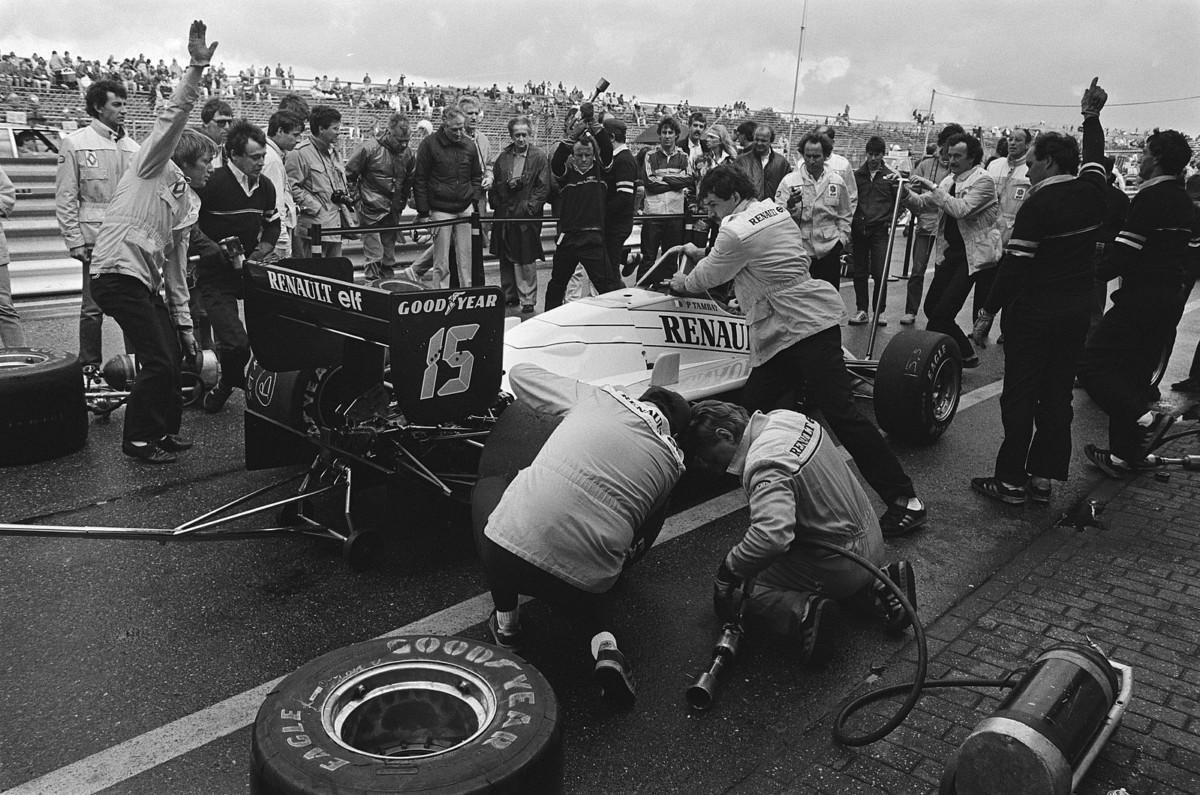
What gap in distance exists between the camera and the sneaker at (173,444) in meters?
5.50

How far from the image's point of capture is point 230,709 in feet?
10.3

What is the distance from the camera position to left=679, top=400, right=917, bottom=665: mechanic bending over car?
131 inches

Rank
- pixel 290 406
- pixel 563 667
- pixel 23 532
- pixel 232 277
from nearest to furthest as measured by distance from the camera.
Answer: pixel 23 532 < pixel 563 667 < pixel 290 406 < pixel 232 277

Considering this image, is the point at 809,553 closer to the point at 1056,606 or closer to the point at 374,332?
the point at 1056,606

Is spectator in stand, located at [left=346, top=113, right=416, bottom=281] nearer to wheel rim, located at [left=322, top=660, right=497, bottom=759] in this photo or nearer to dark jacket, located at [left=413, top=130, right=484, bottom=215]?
dark jacket, located at [left=413, top=130, right=484, bottom=215]

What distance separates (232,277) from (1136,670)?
A: 568 centimetres

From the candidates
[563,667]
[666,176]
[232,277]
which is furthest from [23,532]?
[666,176]

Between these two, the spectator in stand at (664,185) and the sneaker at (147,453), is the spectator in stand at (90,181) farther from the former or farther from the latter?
the spectator in stand at (664,185)

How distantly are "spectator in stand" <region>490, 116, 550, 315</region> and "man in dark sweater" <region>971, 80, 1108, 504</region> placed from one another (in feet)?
17.6

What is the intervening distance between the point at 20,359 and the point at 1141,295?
6.86 metres

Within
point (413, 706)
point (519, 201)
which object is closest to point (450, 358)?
point (413, 706)

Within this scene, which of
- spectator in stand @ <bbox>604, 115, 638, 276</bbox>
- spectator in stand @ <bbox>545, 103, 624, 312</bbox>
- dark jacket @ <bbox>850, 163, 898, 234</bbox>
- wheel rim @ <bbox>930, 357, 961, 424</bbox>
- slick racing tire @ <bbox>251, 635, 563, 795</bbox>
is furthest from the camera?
dark jacket @ <bbox>850, 163, 898, 234</bbox>

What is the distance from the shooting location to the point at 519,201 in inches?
406

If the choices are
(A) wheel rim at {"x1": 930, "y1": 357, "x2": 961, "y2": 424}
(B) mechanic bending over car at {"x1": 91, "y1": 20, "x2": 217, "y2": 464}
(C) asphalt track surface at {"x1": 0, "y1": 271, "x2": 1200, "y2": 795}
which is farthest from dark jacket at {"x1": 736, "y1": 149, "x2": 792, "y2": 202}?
(B) mechanic bending over car at {"x1": 91, "y1": 20, "x2": 217, "y2": 464}
